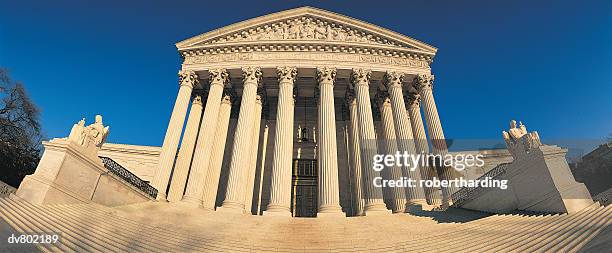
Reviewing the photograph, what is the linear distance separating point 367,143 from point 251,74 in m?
11.5

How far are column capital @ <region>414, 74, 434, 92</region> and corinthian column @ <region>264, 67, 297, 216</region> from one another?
11.1m

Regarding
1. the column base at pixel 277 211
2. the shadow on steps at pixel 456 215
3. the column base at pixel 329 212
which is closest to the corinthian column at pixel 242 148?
the column base at pixel 277 211

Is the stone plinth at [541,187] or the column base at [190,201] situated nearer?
the stone plinth at [541,187]

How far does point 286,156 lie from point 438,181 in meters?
11.9

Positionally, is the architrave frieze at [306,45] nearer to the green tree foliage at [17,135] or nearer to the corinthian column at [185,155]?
the corinthian column at [185,155]

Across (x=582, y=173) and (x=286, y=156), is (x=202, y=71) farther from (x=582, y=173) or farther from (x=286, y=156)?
(x=582, y=173)

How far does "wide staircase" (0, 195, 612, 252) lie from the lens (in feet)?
34.1

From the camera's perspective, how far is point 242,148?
967 inches

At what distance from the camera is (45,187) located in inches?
560

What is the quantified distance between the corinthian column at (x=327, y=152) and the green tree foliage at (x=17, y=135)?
78.9 feet

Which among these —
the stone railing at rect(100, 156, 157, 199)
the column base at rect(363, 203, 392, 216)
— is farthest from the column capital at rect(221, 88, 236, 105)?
the column base at rect(363, 203, 392, 216)

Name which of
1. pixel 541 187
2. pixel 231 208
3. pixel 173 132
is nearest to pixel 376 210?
pixel 231 208

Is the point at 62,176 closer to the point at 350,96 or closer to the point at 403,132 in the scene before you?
the point at 403,132

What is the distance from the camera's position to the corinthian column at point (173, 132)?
23564 millimetres
